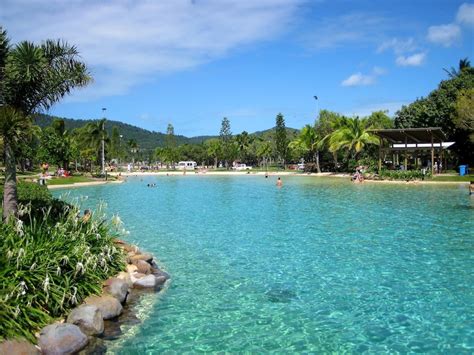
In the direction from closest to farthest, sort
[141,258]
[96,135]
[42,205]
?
[141,258] → [42,205] → [96,135]

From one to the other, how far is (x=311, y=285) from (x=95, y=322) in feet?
17.9

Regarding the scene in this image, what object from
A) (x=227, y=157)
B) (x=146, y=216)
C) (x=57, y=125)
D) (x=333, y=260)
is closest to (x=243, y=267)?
(x=333, y=260)

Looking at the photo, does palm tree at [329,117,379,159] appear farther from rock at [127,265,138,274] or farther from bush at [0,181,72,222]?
rock at [127,265,138,274]

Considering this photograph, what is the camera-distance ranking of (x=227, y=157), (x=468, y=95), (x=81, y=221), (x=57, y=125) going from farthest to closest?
(x=227, y=157) < (x=57, y=125) < (x=468, y=95) < (x=81, y=221)

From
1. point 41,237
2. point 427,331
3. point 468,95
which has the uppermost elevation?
point 468,95

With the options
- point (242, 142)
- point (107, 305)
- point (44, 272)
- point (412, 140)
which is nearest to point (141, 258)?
point (107, 305)

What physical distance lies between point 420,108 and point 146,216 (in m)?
52.1

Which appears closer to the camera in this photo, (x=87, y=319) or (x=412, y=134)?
(x=87, y=319)

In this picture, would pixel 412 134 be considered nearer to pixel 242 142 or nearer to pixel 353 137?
pixel 353 137

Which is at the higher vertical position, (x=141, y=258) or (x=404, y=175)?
(x=404, y=175)

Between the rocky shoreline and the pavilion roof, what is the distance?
4268 cm

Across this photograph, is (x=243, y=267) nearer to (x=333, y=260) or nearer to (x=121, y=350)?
(x=333, y=260)

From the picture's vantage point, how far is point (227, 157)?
121438 millimetres

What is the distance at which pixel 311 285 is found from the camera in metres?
11.5
